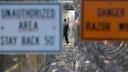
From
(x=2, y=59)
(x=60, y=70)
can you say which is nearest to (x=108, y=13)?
(x=2, y=59)

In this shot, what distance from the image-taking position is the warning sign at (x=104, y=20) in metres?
2.15

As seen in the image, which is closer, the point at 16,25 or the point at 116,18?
the point at 116,18

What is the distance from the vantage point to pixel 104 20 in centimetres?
217

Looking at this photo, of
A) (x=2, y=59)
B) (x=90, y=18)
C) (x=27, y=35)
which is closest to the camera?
(x=90, y=18)

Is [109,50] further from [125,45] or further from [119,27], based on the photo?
[119,27]

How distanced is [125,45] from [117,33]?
1.62m

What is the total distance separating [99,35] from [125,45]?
1649mm

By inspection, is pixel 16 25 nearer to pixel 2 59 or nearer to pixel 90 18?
pixel 90 18

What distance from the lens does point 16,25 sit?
2.40 meters

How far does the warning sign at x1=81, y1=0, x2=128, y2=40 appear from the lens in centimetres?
215

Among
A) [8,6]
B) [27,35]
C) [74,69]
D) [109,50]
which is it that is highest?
[8,6]

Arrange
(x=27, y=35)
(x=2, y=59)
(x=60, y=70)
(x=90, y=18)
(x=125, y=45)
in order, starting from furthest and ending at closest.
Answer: (x=60, y=70)
(x=125, y=45)
(x=2, y=59)
(x=27, y=35)
(x=90, y=18)

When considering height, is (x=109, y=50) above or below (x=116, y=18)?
below

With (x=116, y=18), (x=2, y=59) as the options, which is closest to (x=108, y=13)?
(x=116, y=18)
